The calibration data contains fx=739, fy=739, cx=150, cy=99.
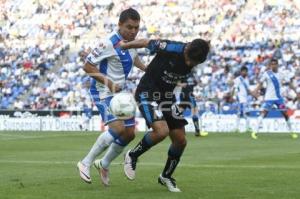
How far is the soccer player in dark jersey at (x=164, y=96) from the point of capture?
10.5m

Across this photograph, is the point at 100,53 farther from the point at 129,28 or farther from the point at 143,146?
the point at 143,146

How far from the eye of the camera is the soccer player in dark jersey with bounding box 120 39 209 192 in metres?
10.5

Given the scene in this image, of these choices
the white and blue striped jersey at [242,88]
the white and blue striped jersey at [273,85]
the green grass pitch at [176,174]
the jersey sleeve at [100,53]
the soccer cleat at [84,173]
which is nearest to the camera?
the green grass pitch at [176,174]

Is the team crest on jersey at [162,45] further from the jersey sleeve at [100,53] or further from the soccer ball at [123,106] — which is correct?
the jersey sleeve at [100,53]

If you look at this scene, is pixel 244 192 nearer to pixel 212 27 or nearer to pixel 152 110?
pixel 152 110

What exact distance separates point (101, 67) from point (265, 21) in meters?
33.6

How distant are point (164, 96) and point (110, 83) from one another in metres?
0.84

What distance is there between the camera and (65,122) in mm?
36344

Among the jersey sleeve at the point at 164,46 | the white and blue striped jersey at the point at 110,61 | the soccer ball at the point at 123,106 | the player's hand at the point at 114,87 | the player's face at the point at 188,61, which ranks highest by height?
the jersey sleeve at the point at 164,46

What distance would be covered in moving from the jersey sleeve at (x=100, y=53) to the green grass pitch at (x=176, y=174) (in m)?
1.90

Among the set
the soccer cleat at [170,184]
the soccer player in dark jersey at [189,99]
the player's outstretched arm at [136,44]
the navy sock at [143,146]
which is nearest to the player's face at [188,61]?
the player's outstretched arm at [136,44]

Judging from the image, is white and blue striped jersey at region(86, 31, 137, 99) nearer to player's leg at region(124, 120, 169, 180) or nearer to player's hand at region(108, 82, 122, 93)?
player's hand at region(108, 82, 122, 93)

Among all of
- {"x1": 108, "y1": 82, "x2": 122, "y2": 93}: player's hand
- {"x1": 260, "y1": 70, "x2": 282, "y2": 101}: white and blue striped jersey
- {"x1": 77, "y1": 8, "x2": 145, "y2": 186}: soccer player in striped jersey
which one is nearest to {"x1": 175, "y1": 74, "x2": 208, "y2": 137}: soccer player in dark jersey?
{"x1": 260, "y1": 70, "x2": 282, "y2": 101}: white and blue striped jersey

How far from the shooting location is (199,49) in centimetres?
1013
